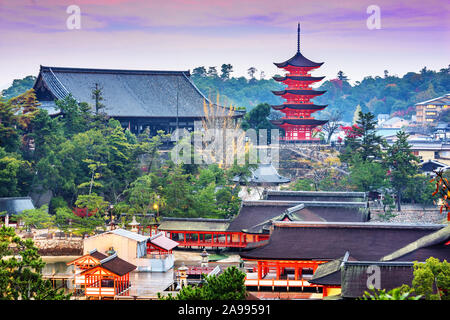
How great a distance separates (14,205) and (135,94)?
16412 mm

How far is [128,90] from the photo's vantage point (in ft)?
153

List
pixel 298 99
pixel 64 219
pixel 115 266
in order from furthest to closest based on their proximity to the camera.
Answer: pixel 298 99 → pixel 64 219 → pixel 115 266

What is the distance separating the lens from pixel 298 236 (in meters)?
22.1

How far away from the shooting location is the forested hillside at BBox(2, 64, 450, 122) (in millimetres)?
85875

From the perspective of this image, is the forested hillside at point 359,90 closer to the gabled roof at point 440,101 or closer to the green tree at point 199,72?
the green tree at point 199,72

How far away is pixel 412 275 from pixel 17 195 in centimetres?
2282

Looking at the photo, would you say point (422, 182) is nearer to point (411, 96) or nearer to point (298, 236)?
point (298, 236)

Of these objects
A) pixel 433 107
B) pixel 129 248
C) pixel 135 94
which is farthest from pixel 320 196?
pixel 433 107

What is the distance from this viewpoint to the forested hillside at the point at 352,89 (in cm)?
8588

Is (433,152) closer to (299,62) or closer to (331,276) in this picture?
(299,62)

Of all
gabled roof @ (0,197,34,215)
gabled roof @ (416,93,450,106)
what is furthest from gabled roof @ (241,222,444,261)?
gabled roof @ (416,93,450,106)

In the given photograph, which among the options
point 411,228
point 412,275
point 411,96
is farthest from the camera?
point 411,96

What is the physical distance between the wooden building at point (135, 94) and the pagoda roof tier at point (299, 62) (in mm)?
4557
